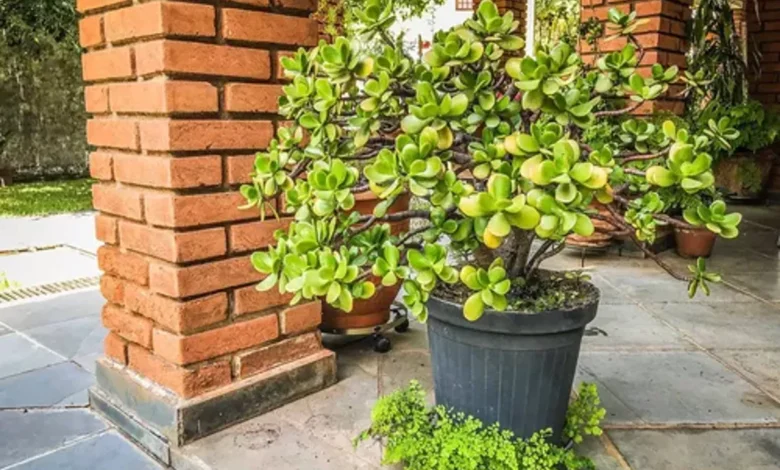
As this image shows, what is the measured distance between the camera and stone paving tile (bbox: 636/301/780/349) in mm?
2443

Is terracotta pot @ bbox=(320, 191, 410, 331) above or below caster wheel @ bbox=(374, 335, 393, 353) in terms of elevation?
above

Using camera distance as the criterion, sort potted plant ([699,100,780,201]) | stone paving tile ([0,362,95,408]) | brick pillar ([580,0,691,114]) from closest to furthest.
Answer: stone paving tile ([0,362,95,408]) < brick pillar ([580,0,691,114]) < potted plant ([699,100,780,201])

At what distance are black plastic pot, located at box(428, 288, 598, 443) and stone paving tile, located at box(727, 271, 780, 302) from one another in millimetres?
2139

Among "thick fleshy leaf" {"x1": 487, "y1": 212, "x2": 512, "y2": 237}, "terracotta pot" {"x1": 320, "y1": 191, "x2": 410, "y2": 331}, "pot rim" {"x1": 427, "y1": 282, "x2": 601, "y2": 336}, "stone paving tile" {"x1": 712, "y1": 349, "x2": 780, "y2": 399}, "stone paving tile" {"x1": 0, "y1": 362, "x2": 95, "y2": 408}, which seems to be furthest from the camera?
"terracotta pot" {"x1": 320, "y1": 191, "x2": 410, "y2": 331}

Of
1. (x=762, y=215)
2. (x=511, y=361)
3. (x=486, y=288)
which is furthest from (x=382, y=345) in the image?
(x=762, y=215)

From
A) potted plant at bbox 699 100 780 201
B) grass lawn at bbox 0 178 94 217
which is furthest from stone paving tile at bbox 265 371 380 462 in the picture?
grass lawn at bbox 0 178 94 217

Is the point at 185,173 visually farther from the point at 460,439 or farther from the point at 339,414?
the point at 460,439

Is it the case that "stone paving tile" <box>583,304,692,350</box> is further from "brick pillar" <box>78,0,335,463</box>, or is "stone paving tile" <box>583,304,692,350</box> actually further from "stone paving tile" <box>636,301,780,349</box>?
"brick pillar" <box>78,0,335,463</box>

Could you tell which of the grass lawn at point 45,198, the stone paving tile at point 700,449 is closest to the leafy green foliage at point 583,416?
the stone paving tile at point 700,449

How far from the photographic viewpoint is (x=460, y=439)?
4.54ft

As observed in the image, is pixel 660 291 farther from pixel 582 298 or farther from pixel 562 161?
pixel 562 161

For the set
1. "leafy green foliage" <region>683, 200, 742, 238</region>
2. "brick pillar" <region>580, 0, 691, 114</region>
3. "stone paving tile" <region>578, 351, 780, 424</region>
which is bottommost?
"stone paving tile" <region>578, 351, 780, 424</region>

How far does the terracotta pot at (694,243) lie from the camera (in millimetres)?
3816

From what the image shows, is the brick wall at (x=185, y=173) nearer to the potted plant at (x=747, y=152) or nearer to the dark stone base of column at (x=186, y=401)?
the dark stone base of column at (x=186, y=401)
